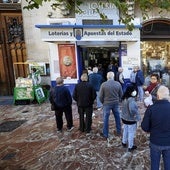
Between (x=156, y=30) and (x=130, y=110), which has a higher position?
(x=156, y=30)

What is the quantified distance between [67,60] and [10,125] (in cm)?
442

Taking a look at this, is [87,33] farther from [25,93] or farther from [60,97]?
[60,97]

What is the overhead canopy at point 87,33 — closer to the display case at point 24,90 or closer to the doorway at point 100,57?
the doorway at point 100,57

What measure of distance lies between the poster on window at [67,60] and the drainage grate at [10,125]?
3.77 metres

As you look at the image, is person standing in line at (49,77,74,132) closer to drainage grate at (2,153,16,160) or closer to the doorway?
drainage grate at (2,153,16,160)

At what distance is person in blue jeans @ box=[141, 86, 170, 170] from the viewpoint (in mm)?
4070

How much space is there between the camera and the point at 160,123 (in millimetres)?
4090

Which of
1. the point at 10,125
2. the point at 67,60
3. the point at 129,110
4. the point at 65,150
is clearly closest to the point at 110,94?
the point at 129,110

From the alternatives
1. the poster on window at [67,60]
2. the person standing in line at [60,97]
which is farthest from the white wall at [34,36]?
the person standing in line at [60,97]

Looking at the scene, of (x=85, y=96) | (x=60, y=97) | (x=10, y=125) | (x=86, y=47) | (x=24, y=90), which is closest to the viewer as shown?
(x=85, y=96)

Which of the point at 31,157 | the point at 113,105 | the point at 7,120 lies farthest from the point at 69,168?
the point at 7,120

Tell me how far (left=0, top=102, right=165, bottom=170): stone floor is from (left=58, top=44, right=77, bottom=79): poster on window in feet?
12.5

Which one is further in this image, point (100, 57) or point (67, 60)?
point (100, 57)

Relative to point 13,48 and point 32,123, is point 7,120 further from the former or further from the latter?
point 13,48
